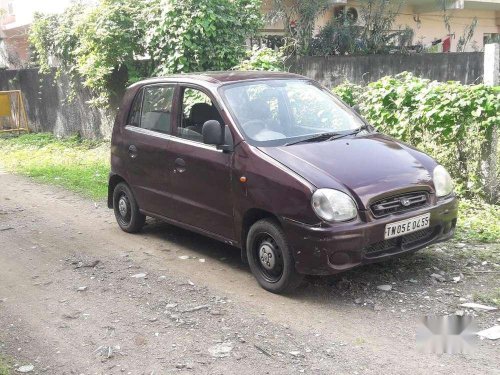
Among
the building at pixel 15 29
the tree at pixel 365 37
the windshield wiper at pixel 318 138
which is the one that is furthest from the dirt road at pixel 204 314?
the building at pixel 15 29

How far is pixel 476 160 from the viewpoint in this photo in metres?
7.17

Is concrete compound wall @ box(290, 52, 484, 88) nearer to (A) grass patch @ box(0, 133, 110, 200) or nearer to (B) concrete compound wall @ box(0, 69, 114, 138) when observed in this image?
(A) grass patch @ box(0, 133, 110, 200)

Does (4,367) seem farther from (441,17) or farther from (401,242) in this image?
(441,17)

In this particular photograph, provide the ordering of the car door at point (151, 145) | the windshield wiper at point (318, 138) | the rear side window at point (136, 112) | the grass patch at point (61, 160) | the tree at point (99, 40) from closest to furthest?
the windshield wiper at point (318, 138) < the car door at point (151, 145) < the rear side window at point (136, 112) < the grass patch at point (61, 160) < the tree at point (99, 40)

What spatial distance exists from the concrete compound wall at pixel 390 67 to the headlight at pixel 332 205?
5.44 meters

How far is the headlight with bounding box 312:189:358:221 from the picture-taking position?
15.2ft

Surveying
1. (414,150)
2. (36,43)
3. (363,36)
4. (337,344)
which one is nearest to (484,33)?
(363,36)

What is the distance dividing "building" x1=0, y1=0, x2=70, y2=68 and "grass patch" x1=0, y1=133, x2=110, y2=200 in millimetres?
5595

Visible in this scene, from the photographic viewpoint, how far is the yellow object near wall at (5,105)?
1803cm

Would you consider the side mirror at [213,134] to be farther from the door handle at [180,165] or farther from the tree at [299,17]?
the tree at [299,17]

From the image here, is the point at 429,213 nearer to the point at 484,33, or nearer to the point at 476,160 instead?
the point at 476,160

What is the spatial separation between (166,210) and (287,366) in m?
2.77

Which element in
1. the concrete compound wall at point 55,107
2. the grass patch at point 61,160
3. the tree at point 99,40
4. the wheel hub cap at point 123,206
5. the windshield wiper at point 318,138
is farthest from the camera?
the concrete compound wall at point 55,107

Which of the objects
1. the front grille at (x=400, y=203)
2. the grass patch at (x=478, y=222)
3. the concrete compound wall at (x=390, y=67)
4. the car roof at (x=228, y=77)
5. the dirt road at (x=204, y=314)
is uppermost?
the concrete compound wall at (x=390, y=67)
